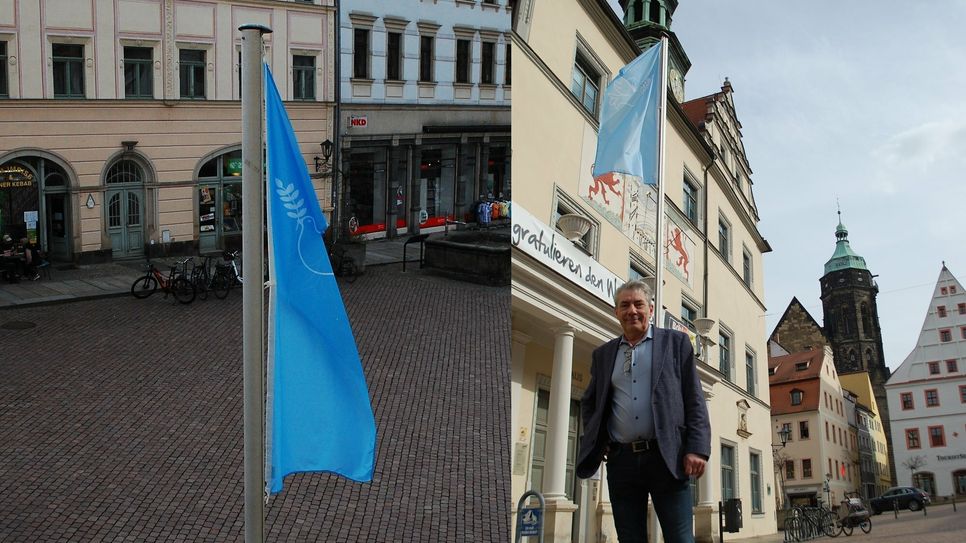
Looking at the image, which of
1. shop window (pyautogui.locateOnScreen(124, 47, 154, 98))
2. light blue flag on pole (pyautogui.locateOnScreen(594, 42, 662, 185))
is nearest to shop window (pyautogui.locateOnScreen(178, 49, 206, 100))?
shop window (pyautogui.locateOnScreen(124, 47, 154, 98))

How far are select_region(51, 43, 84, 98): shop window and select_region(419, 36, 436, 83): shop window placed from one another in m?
1.51

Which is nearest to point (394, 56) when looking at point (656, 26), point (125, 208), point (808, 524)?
point (656, 26)

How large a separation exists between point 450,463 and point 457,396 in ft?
1.31

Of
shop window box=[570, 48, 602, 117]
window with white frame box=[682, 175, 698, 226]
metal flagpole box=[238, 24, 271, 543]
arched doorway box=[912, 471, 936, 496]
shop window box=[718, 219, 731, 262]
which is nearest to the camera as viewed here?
metal flagpole box=[238, 24, 271, 543]

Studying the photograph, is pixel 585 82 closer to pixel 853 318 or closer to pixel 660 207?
pixel 660 207

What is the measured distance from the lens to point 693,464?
1.90 m

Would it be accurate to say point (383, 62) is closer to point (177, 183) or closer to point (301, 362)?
point (177, 183)

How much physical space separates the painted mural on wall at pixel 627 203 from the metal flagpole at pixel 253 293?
1.10 meters

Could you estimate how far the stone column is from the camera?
294 centimetres

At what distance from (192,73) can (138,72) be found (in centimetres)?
24

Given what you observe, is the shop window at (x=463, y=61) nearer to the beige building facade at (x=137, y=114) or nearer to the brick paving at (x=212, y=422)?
the beige building facade at (x=137, y=114)

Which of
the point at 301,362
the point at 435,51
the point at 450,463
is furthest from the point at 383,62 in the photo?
the point at 301,362

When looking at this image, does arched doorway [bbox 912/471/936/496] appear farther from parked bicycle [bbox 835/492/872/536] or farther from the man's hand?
the man's hand

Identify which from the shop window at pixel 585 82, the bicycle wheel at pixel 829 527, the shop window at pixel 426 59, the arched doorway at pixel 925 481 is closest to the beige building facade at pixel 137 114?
the shop window at pixel 426 59
